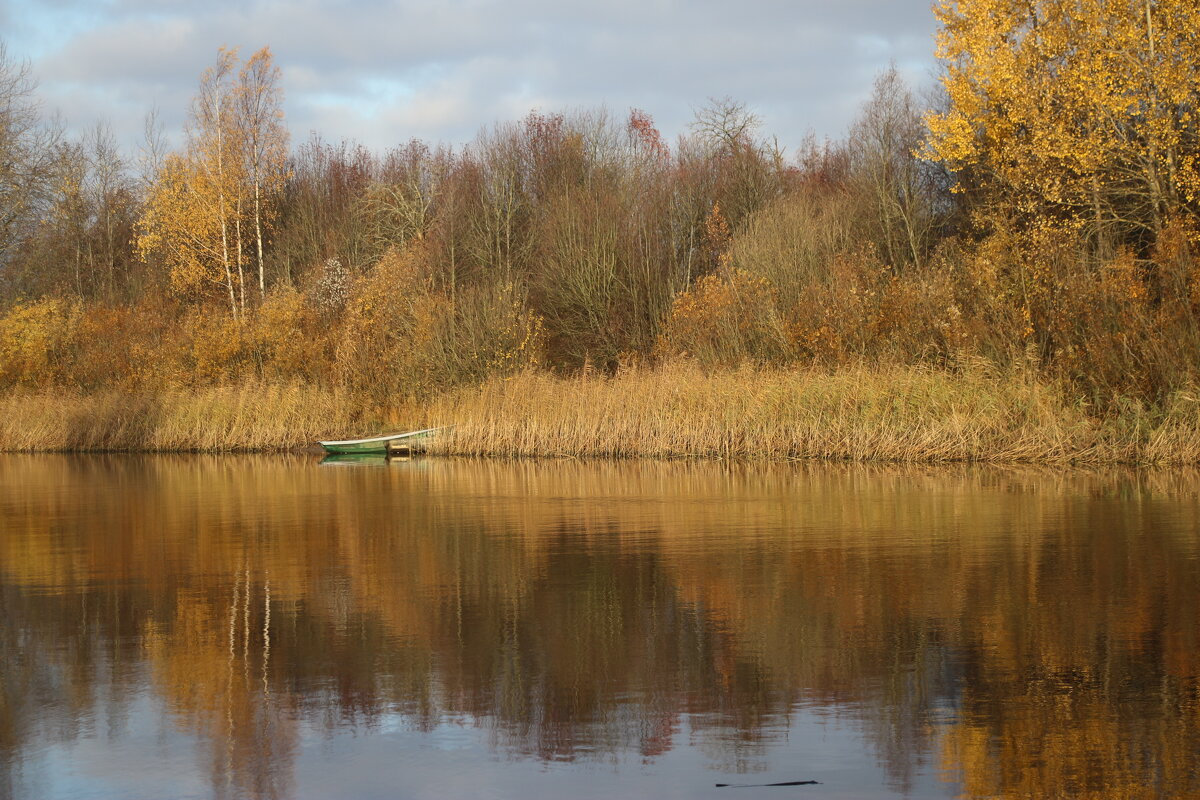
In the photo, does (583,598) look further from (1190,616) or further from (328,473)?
(328,473)

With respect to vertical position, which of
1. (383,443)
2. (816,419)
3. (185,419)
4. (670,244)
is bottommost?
(383,443)

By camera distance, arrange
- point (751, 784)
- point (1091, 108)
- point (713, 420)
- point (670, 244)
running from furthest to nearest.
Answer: point (670, 244) → point (1091, 108) → point (713, 420) → point (751, 784)

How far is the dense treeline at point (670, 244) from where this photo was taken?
24.6 meters

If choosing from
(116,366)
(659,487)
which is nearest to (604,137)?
(116,366)

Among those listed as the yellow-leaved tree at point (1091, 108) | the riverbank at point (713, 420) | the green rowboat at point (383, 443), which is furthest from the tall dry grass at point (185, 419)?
the yellow-leaved tree at point (1091, 108)

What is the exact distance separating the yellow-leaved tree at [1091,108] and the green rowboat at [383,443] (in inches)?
570

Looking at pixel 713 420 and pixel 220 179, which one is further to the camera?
pixel 220 179

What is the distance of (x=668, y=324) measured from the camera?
33094 millimetres

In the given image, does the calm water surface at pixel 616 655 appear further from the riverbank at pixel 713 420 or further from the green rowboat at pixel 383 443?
the green rowboat at pixel 383 443

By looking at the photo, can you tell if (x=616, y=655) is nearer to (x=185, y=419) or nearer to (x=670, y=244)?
(x=185, y=419)

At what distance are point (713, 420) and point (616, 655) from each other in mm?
16998

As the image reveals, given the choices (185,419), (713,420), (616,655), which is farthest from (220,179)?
(616,655)

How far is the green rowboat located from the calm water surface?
1439cm

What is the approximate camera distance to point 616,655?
7.20m
